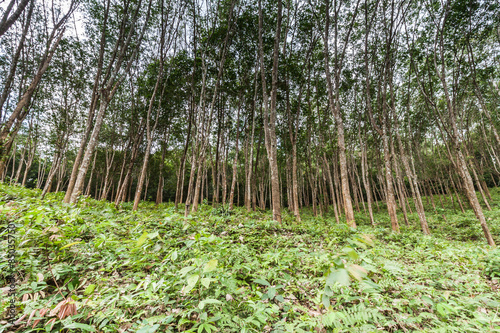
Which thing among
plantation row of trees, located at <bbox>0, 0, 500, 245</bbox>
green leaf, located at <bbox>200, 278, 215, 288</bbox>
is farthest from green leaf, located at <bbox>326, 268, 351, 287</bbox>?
plantation row of trees, located at <bbox>0, 0, 500, 245</bbox>

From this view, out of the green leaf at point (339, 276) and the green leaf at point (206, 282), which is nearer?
the green leaf at point (339, 276)

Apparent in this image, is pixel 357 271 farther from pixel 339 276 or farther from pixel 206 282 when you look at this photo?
pixel 206 282

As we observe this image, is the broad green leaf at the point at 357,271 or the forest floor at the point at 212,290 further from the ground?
the broad green leaf at the point at 357,271

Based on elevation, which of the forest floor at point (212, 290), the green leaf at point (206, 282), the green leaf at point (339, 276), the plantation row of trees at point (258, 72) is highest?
the plantation row of trees at point (258, 72)

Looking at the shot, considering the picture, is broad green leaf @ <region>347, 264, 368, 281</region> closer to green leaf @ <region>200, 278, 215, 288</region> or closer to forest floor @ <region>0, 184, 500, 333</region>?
forest floor @ <region>0, 184, 500, 333</region>

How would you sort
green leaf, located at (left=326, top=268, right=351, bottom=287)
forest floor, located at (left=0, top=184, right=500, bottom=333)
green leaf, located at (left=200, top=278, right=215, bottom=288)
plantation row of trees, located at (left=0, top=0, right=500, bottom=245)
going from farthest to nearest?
plantation row of trees, located at (left=0, top=0, right=500, bottom=245), forest floor, located at (left=0, top=184, right=500, bottom=333), green leaf, located at (left=200, top=278, right=215, bottom=288), green leaf, located at (left=326, top=268, right=351, bottom=287)

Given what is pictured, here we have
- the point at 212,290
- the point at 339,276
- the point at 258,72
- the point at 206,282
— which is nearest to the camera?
the point at 339,276

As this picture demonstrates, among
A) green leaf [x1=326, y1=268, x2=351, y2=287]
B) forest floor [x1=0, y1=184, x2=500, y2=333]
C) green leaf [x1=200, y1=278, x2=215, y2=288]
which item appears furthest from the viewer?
forest floor [x1=0, y1=184, x2=500, y2=333]

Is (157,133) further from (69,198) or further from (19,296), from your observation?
(19,296)

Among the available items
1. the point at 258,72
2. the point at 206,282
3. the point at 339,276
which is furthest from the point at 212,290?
the point at 258,72

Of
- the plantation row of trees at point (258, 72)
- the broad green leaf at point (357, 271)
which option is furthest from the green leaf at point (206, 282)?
the plantation row of trees at point (258, 72)

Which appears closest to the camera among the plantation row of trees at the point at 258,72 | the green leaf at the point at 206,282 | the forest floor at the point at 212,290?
the green leaf at the point at 206,282

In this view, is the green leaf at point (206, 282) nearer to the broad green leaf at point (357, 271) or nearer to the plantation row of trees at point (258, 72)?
the broad green leaf at point (357, 271)

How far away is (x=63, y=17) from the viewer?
7645 millimetres
